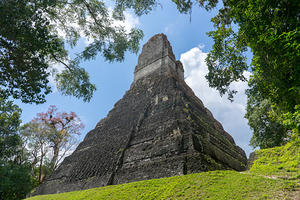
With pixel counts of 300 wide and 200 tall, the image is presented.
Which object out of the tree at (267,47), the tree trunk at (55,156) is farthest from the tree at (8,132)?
the tree at (267,47)

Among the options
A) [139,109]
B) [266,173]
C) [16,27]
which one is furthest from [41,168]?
[266,173]

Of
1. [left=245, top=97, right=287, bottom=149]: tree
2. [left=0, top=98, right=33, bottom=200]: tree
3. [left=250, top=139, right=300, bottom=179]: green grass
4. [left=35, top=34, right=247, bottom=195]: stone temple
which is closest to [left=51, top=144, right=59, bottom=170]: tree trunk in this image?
[left=0, top=98, right=33, bottom=200]: tree

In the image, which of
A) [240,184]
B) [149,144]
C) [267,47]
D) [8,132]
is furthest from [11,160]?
[267,47]

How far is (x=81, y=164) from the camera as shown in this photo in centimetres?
971

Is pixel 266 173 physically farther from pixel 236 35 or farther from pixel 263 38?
pixel 236 35

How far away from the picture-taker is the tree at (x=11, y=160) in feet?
38.0

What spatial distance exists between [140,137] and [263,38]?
6.11 meters

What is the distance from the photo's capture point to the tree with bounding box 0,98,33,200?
11.6 metres

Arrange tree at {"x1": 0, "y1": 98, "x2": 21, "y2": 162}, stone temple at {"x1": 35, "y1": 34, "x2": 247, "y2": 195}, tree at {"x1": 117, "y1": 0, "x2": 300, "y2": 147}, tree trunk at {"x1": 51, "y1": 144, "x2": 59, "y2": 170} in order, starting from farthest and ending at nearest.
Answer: tree trunk at {"x1": 51, "y1": 144, "x2": 59, "y2": 170}, tree at {"x1": 0, "y1": 98, "x2": 21, "y2": 162}, stone temple at {"x1": 35, "y1": 34, "x2": 247, "y2": 195}, tree at {"x1": 117, "y1": 0, "x2": 300, "y2": 147}

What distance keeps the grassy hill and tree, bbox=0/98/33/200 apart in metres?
8.53

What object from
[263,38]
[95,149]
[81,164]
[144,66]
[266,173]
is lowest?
[266,173]

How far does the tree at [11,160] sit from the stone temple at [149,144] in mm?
2791

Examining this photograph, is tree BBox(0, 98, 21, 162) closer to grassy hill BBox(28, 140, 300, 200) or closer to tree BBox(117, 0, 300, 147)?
grassy hill BBox(28, 140, 300, 200)

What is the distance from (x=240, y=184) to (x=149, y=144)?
13.3 ft
